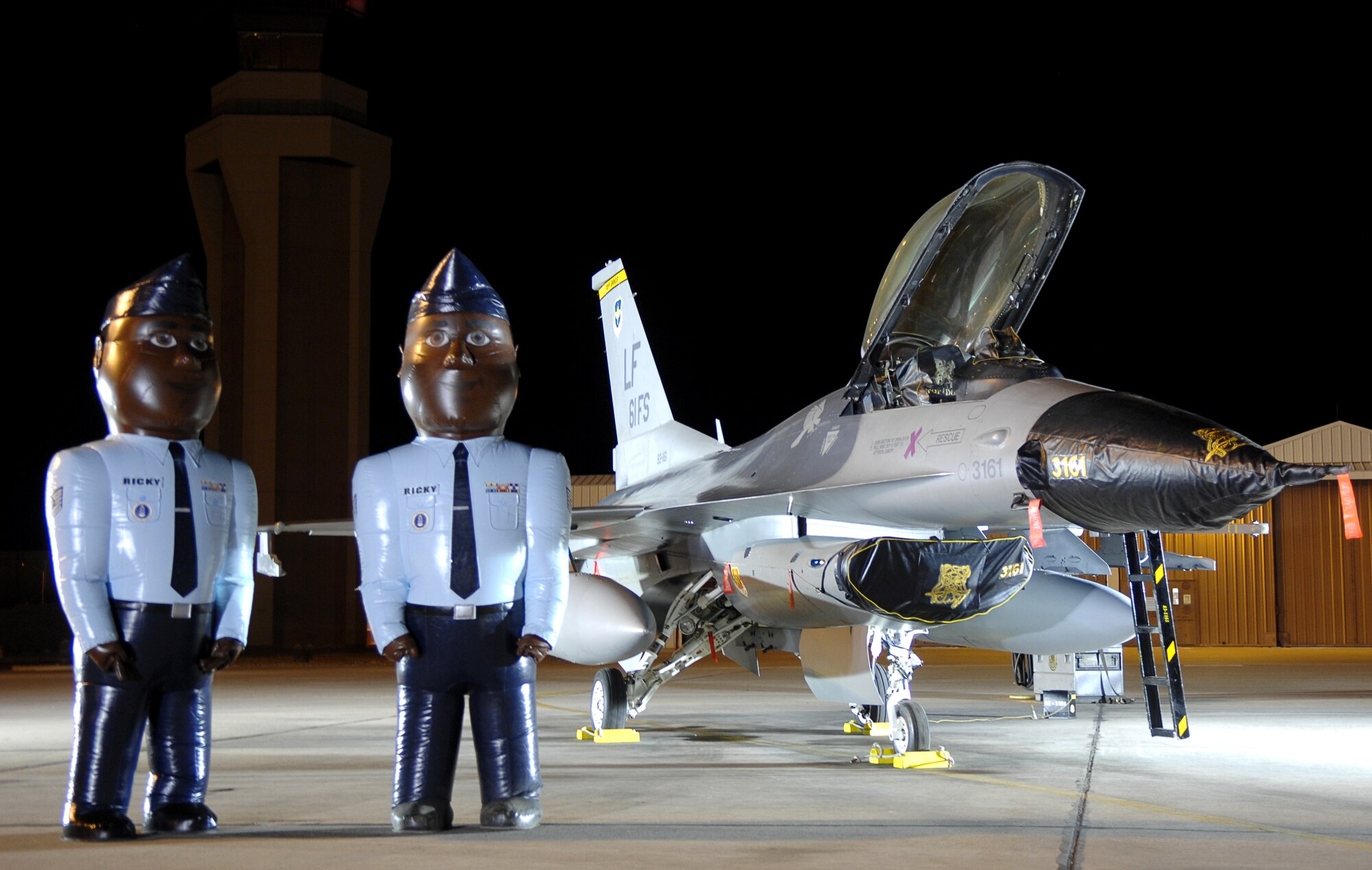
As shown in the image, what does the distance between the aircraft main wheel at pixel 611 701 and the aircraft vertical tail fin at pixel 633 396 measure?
9.93ft

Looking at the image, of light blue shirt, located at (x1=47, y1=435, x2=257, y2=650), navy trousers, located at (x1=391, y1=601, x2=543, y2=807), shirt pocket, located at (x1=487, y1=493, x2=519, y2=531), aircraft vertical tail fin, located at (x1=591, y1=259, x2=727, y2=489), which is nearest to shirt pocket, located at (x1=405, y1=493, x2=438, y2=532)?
shirt pocket, located at (x1=487, y1=493, x2=519, y2=531)

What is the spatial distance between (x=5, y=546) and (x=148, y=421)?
4290 centimetres

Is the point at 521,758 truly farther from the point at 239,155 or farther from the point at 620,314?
the point at 239,155

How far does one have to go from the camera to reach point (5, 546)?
4309 cm

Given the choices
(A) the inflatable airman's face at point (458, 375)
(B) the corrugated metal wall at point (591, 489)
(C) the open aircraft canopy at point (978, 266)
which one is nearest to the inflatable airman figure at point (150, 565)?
(A) the inflatable airman's face at point (458, 375)

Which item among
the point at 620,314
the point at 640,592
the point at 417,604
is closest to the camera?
the point at 417,604

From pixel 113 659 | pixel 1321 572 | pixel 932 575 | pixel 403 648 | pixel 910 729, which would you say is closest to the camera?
pixel 113 659

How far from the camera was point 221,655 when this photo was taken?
5414 mm

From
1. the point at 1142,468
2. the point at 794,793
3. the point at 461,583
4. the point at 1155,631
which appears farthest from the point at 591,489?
the point at 461,583

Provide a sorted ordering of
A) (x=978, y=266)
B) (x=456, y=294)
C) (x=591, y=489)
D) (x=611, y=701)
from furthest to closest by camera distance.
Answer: (x=591, y=489) < (x=611, y=701) < (x=978, y=266) < (x=456, y=294)

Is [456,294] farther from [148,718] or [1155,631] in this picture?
[1155,631]

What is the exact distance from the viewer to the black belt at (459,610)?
524 centimetres

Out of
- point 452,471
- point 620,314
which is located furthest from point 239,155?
point 452,471

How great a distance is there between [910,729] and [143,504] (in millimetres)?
4974
